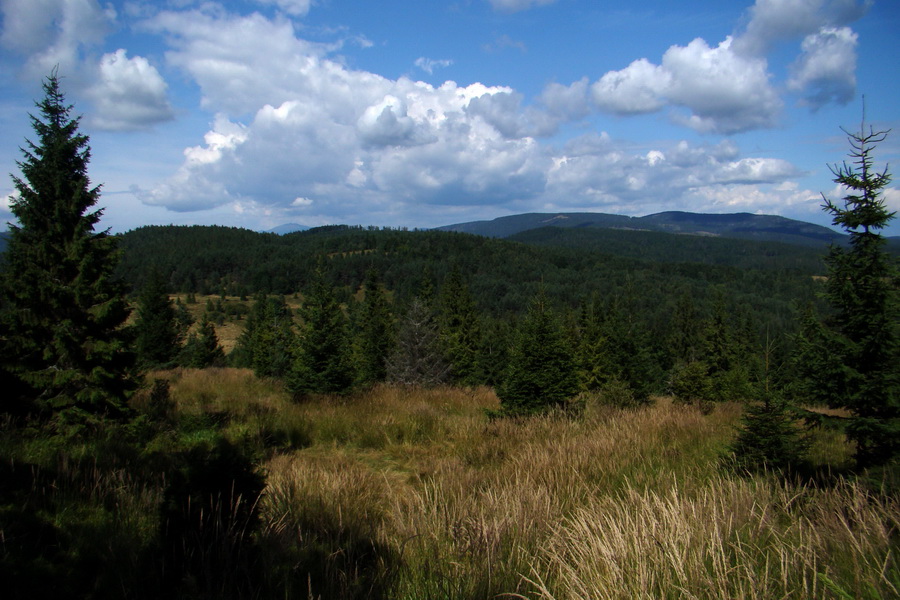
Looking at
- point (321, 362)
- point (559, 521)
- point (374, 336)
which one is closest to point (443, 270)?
point (374, 336)

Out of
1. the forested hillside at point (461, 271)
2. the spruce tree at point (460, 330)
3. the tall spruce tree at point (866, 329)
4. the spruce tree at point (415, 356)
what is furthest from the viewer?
the forested hillside at point (461, 271)

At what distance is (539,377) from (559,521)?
484 cm

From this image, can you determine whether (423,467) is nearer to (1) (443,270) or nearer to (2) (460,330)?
(2) (460,330)

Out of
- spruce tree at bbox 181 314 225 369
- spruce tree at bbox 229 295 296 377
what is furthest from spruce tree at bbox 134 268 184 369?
spruce tree at bbox 229 295 296 377

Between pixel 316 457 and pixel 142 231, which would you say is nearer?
pixel 316 457

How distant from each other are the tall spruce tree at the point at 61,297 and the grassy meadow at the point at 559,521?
235 centimetres

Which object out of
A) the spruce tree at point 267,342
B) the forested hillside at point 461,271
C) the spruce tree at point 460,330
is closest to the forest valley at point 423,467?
the spruce tree at point 267,342

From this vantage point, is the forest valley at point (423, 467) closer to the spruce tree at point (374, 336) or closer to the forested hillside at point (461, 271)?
the spruce tree at point (374, 336)

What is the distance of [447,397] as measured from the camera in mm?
9531

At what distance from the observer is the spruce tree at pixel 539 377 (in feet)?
24.0

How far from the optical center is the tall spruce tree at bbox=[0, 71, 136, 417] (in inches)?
256

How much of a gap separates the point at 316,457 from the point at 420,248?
15978cm

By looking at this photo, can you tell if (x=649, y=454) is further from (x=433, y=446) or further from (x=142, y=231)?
(x=142, y=231)

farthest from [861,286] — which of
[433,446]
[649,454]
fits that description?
[433,446]
